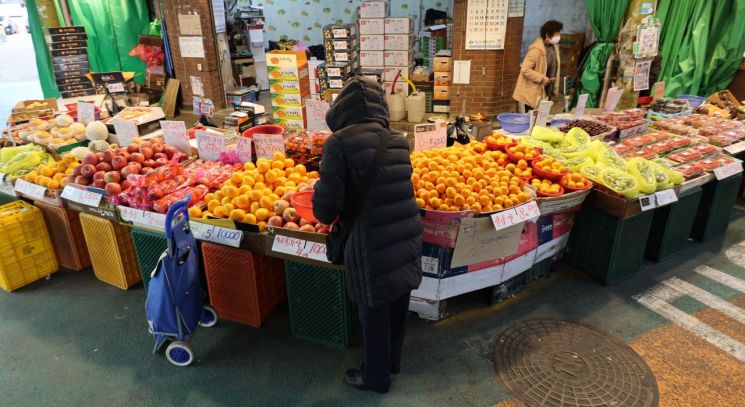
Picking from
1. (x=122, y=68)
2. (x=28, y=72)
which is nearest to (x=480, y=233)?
(x=122, y=68)

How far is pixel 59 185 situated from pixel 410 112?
574 centimetres

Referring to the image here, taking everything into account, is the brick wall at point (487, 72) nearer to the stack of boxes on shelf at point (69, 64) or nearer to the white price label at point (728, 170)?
the white price label at point (728, 170)

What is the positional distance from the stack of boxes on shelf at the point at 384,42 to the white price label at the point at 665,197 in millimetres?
5480

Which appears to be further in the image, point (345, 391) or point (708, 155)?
point (708, 155)

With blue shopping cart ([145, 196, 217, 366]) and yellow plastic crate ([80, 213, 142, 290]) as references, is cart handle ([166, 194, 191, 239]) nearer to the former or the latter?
blue shopping cart ([145, 196, 217, 366])

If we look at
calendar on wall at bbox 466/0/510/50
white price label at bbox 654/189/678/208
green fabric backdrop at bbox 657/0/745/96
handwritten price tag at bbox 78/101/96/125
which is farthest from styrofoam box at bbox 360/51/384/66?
white price label at bbox 654/189/678/208

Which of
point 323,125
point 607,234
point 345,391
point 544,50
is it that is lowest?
point 345,391

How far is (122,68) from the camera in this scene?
9312 mm

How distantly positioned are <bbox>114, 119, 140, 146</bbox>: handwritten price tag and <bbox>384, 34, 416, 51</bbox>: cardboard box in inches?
194

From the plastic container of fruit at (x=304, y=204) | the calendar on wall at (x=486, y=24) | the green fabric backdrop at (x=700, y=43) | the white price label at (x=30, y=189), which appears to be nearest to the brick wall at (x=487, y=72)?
the calendar on wall at (x=486, y=24)

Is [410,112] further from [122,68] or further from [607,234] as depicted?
[122,68]

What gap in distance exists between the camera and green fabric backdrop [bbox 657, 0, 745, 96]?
6.30 m

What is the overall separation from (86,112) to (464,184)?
14.6 ft

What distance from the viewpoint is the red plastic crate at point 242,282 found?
10.6 feet
